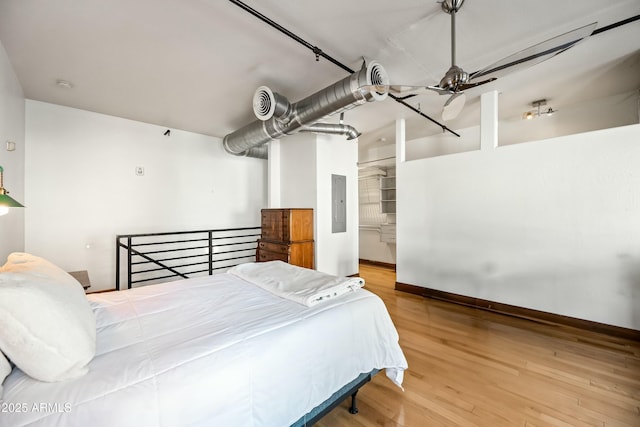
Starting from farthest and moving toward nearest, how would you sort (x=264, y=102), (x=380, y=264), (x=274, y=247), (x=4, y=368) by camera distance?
(x=380, y=264), (x=274, y=247), (x=264, y=102), (x=4, y=368)

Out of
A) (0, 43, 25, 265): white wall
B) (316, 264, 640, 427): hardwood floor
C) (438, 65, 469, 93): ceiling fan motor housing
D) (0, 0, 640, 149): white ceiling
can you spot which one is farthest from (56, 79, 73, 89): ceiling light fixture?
(316, 264, 640, 427): hardwood floor

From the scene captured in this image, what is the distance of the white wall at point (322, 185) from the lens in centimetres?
434

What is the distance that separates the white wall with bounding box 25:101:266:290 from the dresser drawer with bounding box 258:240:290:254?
1.27 m

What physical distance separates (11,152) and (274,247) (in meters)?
3.05

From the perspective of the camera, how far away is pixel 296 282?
1.94 meters

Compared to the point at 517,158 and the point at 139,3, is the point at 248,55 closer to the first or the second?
the point at 139,3

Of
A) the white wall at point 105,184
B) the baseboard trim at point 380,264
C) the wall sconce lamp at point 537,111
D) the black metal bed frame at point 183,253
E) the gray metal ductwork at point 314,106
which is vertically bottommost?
the baseboard trim at point 380,264

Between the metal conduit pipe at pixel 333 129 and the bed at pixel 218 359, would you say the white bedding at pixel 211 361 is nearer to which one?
the bed at pixel 218 359

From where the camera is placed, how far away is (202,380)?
965 millimetres

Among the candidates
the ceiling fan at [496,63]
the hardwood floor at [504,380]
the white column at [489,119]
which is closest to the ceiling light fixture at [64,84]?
the ceiling fan at [496,63]

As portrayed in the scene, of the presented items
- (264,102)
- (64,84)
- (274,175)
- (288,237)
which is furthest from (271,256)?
(64,84)

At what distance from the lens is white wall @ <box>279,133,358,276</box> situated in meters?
4.34

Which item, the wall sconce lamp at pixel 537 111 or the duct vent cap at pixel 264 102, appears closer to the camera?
the duct vent cap at pixel 264 102

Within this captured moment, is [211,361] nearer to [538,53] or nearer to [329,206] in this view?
[538,53]
